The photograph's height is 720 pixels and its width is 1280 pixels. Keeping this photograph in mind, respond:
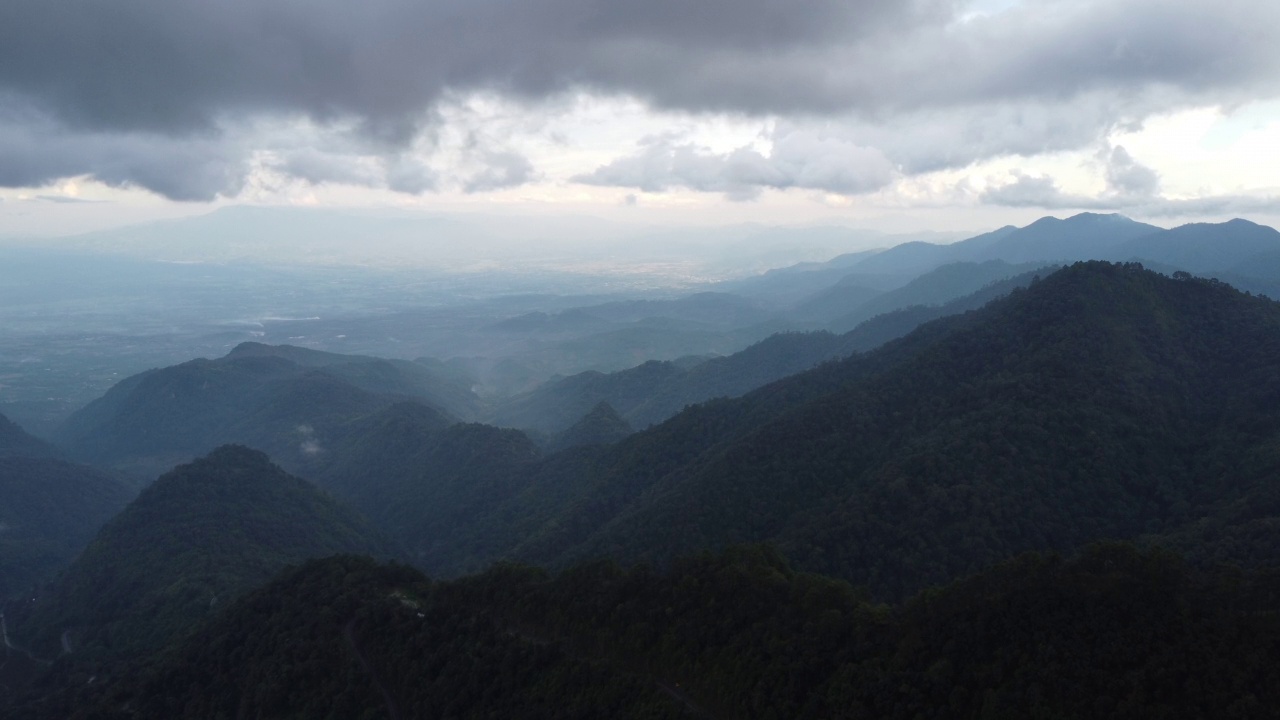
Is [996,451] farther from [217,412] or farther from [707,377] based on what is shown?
[217,412]

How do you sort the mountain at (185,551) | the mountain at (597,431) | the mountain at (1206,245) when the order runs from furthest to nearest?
1. the mountain at (1206,245)
2. the mountain at (597,431)
3. the mountain at (185,551)

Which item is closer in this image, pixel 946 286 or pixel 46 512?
pixel 46 512

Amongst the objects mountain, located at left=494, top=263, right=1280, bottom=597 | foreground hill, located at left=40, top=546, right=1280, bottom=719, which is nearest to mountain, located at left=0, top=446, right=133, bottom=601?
foreground hill, located at left=40, top=546, right=1280, bottom=719

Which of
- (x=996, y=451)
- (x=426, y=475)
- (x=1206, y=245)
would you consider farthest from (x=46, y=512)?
(x=1206, y=245)

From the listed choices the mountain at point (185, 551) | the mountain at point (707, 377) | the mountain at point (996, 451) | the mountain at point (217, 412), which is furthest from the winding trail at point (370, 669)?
the mountain at point (707, 377)

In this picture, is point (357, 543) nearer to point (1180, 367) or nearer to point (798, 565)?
point (798, 565)

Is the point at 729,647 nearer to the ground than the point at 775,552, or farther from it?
nearer to the ground

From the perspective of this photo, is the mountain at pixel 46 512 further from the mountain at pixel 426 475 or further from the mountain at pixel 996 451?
the mountain at pixel 996 451
